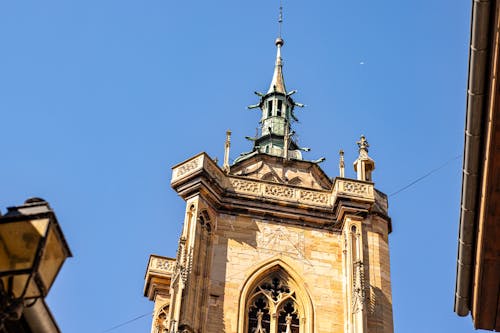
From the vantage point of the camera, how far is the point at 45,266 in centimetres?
544

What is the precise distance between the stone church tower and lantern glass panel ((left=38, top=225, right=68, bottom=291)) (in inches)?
731

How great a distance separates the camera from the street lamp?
5.30m

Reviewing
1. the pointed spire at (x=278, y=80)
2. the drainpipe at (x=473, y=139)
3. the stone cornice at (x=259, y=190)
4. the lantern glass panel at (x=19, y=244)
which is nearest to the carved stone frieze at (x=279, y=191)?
the stone cornice at (x=259, y=190)

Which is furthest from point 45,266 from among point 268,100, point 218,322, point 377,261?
point 268,100

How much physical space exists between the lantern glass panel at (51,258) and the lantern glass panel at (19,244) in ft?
0.24

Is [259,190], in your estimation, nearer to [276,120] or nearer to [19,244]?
[276,120]

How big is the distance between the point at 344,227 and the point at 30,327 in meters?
21.7

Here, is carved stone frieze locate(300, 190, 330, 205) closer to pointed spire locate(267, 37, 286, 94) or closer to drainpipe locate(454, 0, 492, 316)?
pointed spire locate(267, 37, 286, 94)

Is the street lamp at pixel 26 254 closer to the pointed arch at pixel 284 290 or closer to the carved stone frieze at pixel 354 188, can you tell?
the pointed arch at pixel 284 290

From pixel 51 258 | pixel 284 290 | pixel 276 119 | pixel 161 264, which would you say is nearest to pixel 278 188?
pixel 284 290

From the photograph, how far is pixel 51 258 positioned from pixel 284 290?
2143cm

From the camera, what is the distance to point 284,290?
2662cm

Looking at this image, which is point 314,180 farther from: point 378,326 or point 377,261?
point 378,326

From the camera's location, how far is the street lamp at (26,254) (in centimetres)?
530
